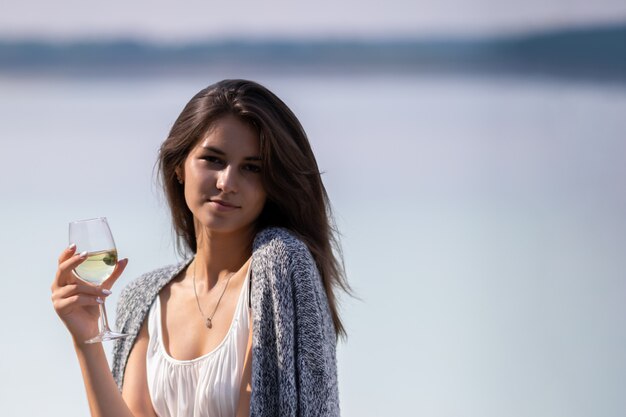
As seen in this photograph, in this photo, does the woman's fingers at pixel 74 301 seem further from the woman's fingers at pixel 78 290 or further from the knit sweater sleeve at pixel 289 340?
the knit sweater sleeve at pixel 289 340

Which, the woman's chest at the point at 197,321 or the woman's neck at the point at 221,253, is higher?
the woman's neck at the point at 221,253

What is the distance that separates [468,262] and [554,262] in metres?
0.38

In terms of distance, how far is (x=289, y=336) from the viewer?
1.97 meters

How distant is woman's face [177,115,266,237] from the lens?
2061 mm

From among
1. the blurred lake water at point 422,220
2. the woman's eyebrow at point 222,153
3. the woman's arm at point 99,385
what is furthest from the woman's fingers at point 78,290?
the blurred lake water at point 422,220

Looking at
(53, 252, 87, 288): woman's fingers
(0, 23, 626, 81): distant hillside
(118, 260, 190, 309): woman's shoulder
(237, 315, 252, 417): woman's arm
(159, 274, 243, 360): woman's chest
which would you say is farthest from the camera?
(0, 23, 626, 81): distant hillside

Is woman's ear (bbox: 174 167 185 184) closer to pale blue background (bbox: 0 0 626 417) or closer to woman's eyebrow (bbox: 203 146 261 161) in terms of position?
woman's eyebrow (bbox: 203 146 261 161)

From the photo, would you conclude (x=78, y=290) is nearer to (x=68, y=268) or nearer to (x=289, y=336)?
(x=68, y=268)

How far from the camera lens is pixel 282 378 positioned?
196 centimetres

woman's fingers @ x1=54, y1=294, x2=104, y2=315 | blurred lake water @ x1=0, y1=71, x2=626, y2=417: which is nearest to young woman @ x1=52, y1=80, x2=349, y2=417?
woman's fingers @ x1=54, y1=294, x2=104, y2=315

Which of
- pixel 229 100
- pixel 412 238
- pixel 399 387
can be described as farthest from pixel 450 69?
pixel 229 100

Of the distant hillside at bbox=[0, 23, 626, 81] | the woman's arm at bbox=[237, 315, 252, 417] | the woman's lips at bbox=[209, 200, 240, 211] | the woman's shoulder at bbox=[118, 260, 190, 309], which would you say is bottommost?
the woman's arm at bbox=[237, 315, 252, 417]

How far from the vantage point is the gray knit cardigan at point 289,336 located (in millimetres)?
1961

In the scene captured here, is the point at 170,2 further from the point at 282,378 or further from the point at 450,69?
the point at 282,378
